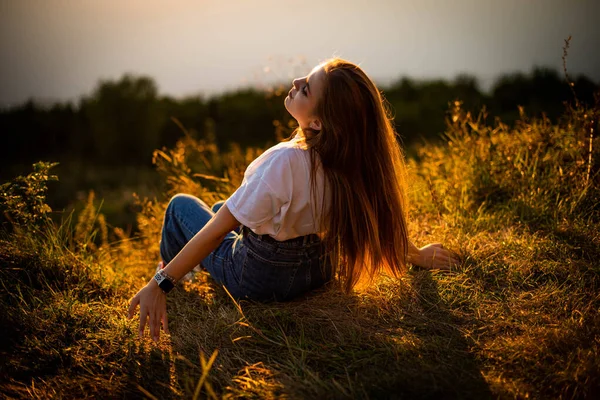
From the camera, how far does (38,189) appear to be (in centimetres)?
262

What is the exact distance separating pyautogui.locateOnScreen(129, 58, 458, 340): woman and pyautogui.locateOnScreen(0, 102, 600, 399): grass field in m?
0.16

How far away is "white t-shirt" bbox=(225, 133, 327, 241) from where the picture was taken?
1835mm

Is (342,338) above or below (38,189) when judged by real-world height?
below

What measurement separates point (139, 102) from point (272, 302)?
11.5 m

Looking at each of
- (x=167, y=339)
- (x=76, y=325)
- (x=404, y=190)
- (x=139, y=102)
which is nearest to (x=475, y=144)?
(x=404, y=190)

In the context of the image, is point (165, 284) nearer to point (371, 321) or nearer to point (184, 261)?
point (184, 261)

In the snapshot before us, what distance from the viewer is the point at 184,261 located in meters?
1.91

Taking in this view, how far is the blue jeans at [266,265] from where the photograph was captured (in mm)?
2098

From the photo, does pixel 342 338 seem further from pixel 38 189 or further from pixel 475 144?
pixel 475 144

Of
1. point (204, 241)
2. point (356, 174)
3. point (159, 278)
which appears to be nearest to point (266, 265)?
point (204, 241)

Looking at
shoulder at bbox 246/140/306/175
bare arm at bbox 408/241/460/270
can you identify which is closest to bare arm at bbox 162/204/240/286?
shoulder at bbox 246/140/306/175

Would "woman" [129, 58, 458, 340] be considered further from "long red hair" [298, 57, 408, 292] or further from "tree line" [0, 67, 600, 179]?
"tree line" [0, 67, 600, 179]

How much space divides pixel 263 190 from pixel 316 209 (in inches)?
10.2

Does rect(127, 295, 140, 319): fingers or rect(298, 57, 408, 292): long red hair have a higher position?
rect(298, 57, 408, 292): long red hair
